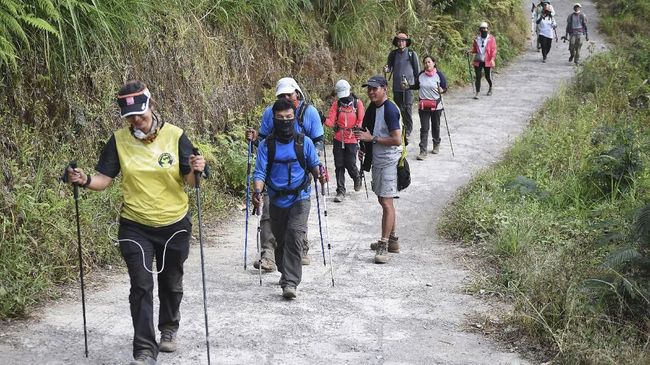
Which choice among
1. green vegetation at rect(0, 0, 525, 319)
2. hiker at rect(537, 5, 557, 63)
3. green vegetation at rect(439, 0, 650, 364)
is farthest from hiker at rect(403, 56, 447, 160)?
hiker at rect(537, 5, 557, 63)

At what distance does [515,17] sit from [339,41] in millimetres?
15433

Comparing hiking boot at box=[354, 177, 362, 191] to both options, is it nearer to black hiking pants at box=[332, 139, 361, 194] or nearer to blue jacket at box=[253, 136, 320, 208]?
black hiking pants at box=[332, 139, 361, 194]

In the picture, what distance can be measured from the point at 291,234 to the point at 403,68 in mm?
7898

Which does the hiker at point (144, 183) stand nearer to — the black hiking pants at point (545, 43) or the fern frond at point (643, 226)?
the fern frond at point (643, 226)

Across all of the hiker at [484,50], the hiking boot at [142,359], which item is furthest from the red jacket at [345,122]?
the hiker at [484,50]

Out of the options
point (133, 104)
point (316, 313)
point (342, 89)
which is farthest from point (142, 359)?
point (342, 89)

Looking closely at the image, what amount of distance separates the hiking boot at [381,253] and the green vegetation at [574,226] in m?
1.18

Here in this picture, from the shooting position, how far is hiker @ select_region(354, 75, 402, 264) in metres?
9.27

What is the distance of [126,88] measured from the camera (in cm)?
594

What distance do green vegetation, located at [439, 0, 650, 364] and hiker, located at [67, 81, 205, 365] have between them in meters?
3.11

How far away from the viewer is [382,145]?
942cm

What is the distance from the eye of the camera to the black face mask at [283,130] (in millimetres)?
7801

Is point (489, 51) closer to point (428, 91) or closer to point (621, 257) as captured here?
point (428, 91)

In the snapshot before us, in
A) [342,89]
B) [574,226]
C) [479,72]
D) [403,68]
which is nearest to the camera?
[574,226]
